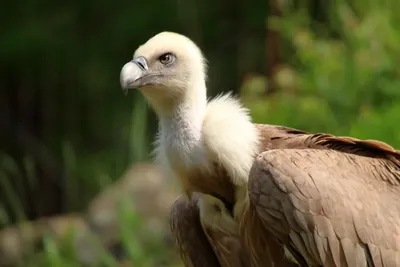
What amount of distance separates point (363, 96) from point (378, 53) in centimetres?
38

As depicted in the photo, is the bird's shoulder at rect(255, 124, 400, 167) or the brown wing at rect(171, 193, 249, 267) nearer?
the bird's shoulder at rect(255, 124, 400, 167)

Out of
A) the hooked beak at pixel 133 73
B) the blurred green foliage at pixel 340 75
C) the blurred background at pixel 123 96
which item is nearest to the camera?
the hooked beak at pixel 133 73

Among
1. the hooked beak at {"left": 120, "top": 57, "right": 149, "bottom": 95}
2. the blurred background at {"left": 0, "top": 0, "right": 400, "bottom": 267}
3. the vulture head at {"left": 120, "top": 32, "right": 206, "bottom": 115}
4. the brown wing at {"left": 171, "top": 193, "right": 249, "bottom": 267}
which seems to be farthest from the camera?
the blurred background at {"left": 0, "top": 0, "right": 400, "bottom": 267}

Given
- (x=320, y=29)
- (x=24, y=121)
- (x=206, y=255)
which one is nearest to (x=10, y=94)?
(x=24, y=121)

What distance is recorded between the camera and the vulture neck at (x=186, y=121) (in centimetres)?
502

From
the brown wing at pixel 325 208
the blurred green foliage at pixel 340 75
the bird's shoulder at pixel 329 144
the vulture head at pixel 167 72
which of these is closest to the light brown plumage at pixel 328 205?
the brown wing at pixel 325 208

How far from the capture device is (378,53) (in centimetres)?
895

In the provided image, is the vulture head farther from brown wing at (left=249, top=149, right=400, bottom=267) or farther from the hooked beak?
brown wing at (left=249, top=149, right=400, bottom=267)

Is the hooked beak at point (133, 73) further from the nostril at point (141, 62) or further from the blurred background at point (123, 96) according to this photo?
the blurred background at point (123, 96)

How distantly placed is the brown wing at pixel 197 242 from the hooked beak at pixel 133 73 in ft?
2.03

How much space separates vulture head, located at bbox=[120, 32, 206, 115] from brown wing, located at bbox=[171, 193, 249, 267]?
47cm

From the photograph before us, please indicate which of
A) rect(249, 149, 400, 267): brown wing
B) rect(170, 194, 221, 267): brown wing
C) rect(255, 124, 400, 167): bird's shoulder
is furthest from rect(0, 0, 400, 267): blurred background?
rect(249, 149, 400, 267): brown wing

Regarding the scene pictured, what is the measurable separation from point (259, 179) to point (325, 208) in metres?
0.29

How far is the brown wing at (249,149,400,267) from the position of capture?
15.6 feet
